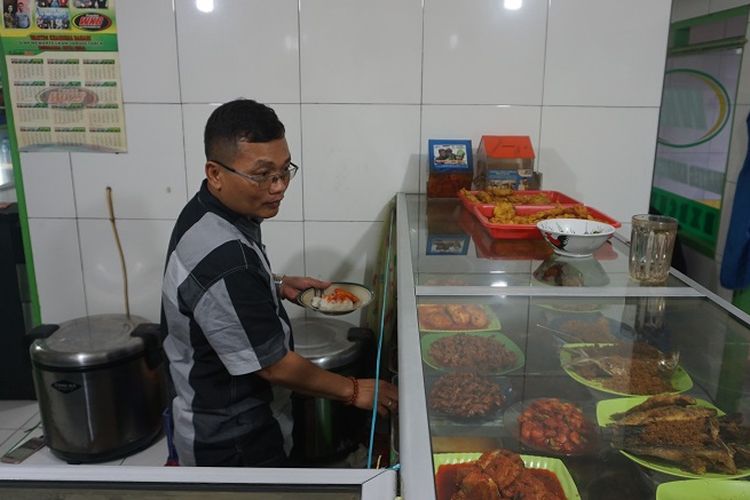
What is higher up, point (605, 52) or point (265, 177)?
point (605, 52)

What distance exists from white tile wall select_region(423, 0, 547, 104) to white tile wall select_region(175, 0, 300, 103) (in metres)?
0.54

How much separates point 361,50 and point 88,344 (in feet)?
5.14

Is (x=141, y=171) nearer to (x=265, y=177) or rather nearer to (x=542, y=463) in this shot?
(x=265, y=177)

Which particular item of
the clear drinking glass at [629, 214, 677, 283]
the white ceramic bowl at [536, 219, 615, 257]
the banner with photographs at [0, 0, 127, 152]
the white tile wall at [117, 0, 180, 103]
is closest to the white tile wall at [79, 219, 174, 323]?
the banner with photographs at [0, 0, 127, 152]

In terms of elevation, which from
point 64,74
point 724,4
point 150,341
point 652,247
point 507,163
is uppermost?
point 724,4

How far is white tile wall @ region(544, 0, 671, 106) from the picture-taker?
220 centimetres

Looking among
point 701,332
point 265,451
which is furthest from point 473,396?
point 265,451

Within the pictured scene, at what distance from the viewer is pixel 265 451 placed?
1521mm

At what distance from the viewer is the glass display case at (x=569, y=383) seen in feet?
2.31

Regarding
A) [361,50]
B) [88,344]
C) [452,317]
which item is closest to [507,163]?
[361,50]

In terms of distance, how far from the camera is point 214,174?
53.3 inches

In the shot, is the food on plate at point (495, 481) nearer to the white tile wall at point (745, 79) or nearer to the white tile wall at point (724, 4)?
the white tile wall at point (745, 79)

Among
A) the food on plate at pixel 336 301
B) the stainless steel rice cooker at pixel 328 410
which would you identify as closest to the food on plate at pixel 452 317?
the food on plate at pixel 336 301

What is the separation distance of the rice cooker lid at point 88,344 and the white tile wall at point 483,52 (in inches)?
60.4
